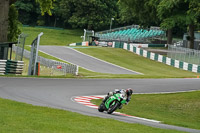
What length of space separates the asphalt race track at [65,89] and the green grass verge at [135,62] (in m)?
14.9

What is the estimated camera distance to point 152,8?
62844 mm

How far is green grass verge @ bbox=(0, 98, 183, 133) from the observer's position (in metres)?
10.7

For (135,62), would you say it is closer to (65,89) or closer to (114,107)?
(65,89)

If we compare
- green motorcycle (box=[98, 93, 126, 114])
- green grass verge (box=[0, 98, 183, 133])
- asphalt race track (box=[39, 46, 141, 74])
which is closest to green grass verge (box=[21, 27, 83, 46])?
asphalt race track (box=[39, 46, 141, 74])

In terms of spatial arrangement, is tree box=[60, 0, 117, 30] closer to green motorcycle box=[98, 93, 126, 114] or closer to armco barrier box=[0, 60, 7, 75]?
armco barrier box=[0, 60, 7, 75]

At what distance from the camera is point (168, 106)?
853 inches

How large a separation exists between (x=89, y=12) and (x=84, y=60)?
4163 centimetres

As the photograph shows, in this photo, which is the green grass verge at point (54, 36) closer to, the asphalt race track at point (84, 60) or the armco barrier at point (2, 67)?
the asphalt race track at point (84, 60)

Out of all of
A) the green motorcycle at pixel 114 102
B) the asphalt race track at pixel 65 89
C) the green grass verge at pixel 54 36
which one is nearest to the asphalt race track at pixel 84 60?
the asphalt race track at pixel 65 89

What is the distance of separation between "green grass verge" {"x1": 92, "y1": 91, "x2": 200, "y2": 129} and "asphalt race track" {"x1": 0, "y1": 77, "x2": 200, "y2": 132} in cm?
192

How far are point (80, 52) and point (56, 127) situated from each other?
45187 millimetres

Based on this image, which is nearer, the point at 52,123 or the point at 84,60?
the point at 52,123

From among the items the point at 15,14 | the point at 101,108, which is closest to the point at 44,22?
the point at 15,14

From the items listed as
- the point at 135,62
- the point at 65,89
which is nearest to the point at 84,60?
the point at 135,62
